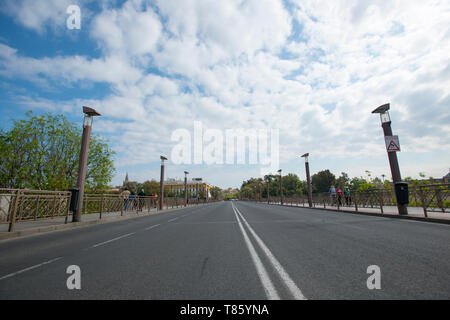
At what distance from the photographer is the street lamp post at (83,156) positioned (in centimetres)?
1080

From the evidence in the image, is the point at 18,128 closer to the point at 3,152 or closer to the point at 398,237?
the point at 3,152

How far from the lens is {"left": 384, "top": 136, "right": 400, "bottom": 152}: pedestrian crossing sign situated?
11.0 meters

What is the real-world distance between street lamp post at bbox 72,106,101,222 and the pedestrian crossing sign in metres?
15.5

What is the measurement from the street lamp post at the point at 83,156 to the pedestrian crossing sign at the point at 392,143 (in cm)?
1549

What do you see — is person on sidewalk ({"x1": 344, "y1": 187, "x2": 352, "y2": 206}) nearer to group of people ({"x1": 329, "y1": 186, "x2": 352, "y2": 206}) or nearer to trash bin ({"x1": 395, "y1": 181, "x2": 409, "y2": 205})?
group of people ({"x1": 329, "y1": 186, "x2": 352, "y2": 206})

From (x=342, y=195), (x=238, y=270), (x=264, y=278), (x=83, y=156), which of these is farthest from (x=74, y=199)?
(x=342, y=195)

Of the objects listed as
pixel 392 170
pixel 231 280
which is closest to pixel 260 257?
pixel 231 280

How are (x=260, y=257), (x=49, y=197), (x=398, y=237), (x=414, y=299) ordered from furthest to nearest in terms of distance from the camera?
(x=49, y=197)
(x=398, y=237)
(x=260, y=257)
(x=414, y=299)

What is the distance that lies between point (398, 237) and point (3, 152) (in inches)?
971

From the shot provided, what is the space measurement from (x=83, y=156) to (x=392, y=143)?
15999 mm

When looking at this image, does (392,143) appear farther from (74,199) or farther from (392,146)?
(74,199)

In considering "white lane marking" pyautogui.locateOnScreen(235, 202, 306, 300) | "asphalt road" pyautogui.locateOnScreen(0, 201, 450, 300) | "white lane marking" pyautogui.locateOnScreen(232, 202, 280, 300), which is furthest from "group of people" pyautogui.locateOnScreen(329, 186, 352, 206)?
"white lane marking" pyautogui.locateOnScreen(232, 202, 280, 300)

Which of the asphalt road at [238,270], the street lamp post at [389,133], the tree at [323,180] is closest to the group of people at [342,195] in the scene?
the street lamp post at [389,133]

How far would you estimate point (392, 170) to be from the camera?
11180 millimetres
